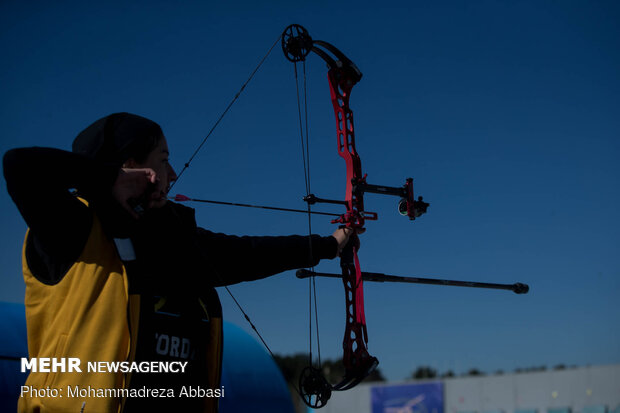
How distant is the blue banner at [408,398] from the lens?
20156mm

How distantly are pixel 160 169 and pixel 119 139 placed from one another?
0.53 feet

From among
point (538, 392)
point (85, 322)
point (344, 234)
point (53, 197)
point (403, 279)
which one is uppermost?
point (538, 392)

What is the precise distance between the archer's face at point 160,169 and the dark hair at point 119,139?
0.02 meters

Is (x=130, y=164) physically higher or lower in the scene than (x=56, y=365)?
higher

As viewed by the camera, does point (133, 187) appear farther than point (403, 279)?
No

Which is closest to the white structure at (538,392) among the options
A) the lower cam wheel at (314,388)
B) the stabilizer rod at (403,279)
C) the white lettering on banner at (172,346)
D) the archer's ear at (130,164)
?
the stabilizer rod at (403,279)

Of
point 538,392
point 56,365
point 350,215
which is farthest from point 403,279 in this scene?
point 538,392

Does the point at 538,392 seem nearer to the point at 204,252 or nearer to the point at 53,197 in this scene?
the point at 204,252

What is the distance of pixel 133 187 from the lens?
1814 millimetres

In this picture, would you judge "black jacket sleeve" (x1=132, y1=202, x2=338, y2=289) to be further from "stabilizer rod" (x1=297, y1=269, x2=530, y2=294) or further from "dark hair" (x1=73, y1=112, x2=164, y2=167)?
"stabilizer rod" (x1=297, y1=269, x2=530, y2=294)

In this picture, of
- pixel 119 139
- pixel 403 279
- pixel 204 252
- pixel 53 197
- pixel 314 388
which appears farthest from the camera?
pixel 403 279

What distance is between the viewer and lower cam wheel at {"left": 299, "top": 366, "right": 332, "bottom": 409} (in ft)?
9.50

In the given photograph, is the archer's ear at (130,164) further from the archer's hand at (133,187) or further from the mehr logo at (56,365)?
the mehr logo at (56,365)

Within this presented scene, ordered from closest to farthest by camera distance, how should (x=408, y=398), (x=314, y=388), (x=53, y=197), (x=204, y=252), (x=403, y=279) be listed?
(x=53, y=197) < (x=204, y=252) < (x=314, y=388) < (x=403, y=279) < (x=408, y=398)
